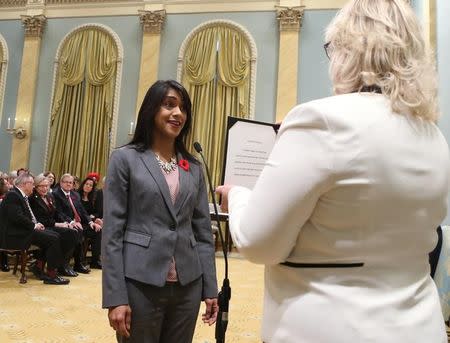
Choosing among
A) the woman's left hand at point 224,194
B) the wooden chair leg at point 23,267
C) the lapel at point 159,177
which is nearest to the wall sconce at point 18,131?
the wooden chair leg at point 23,267

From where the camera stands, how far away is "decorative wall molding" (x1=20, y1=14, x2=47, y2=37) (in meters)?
10.4

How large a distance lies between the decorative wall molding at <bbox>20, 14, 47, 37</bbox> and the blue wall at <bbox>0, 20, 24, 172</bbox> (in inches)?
11.7

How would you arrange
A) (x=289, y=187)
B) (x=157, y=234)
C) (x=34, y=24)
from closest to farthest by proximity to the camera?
(x=289, y=187) < (x=157, y=234) < (x=34, y=24)

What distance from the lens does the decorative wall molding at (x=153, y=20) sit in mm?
9891

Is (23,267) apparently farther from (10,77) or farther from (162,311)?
(10,77)

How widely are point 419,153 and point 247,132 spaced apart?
82cm

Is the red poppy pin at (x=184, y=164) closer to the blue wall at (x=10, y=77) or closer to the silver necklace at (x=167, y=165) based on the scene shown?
the silver necklace at (x=167, y=165)

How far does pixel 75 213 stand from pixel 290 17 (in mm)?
6040

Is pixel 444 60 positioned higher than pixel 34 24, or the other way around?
pixel 34 24

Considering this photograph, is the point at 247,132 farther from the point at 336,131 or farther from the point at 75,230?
the point at 75,230

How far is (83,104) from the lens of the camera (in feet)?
33.0

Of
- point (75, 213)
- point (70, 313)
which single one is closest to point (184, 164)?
point (70, 313)

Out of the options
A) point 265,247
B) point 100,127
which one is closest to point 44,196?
point 100,127

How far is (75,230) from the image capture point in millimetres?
5770
